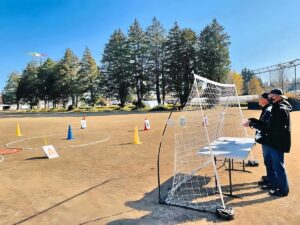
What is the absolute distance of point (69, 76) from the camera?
61.5 m

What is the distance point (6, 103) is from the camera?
Answer: 104 metres

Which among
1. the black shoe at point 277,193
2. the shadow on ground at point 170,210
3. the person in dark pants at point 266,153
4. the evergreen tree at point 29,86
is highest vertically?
the evergreen tree at point 29,86

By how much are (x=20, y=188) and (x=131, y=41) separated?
48664 millimetres

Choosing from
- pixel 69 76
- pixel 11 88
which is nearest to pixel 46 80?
pixel 69 76

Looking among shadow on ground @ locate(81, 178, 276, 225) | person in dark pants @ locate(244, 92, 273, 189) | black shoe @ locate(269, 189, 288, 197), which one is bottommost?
shadow on ground @ locate(81, 178, 276, 225)

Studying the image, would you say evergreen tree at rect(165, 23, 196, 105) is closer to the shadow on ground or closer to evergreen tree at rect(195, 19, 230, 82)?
evergreen tree at rect(195, 19, 230, 82)

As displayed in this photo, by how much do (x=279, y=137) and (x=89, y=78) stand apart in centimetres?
5646

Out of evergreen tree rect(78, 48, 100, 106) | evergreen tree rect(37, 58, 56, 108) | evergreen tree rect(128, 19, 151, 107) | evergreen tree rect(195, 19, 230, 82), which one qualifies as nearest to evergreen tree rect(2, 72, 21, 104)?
evergreen tree rect(37, 58, 56, 108)

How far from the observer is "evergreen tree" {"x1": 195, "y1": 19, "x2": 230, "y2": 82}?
152 ft

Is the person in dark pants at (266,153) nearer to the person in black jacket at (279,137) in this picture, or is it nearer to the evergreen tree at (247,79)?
the person in black jacket at (279,137)

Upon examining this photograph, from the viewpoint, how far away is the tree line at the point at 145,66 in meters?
47.2

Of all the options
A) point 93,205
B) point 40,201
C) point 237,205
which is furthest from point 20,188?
point 237,205

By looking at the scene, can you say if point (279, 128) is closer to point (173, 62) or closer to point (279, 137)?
point (279, 137)

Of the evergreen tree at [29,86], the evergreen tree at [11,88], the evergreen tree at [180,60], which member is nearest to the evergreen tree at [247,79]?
the evergreen tree at [180,60]
